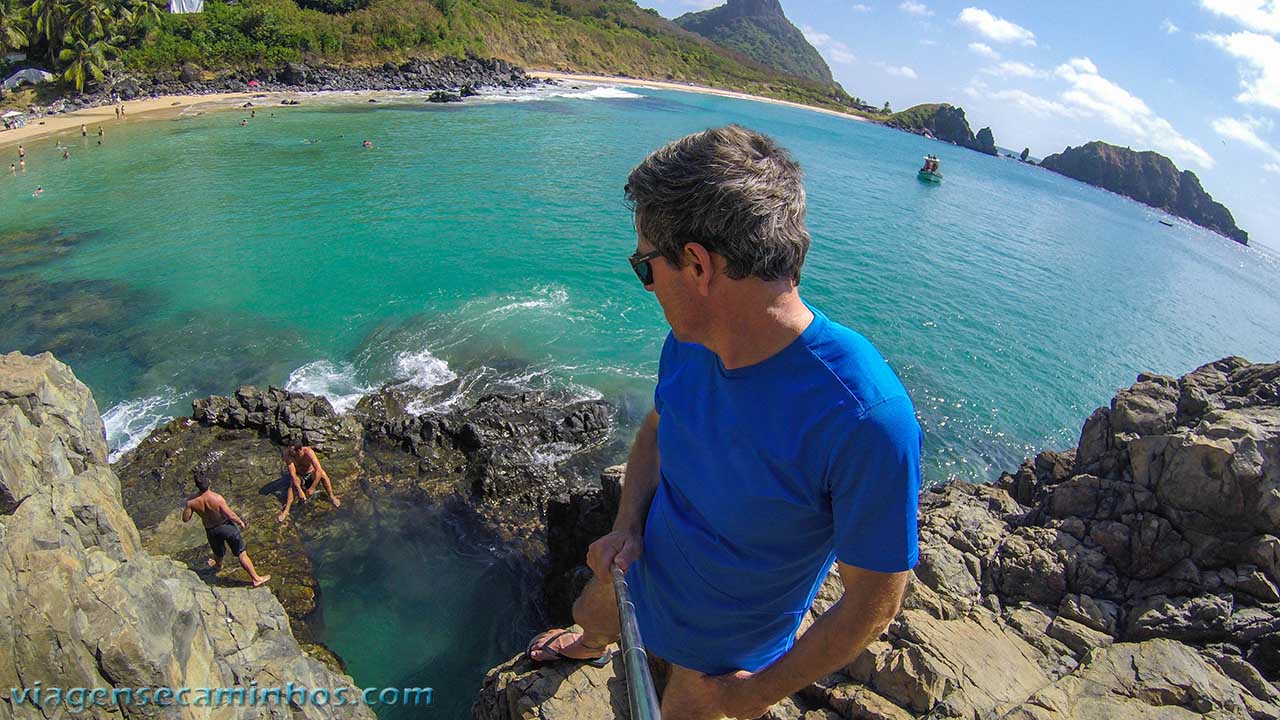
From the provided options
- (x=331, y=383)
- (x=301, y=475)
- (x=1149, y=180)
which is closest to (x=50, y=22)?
(x=331, y=383)

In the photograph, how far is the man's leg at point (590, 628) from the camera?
127 inches

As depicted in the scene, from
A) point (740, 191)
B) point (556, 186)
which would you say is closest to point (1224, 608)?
point (740, 191)

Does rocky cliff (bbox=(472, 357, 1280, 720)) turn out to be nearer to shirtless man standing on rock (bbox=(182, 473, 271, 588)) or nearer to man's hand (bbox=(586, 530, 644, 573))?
man's hand (bbox=(586, 530, 644, 573))

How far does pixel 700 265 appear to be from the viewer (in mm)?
1763

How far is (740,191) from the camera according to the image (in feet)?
5.41

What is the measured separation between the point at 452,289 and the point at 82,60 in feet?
147

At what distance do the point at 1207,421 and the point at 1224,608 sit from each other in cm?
→ 259

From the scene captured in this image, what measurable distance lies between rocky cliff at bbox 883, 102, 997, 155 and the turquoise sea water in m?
110

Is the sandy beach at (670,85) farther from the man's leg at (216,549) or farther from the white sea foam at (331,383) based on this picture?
the man's leg at (216,549)

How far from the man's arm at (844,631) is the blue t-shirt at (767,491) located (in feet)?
0.27

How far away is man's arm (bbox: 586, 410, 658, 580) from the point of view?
2504mm

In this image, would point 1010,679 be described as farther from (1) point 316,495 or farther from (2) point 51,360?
(2) point 51,360

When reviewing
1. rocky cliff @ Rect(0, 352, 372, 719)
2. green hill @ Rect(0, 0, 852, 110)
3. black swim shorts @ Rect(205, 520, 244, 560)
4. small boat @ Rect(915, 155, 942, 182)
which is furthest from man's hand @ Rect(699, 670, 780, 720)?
small boat @ Rect(915, 155, 942, 182)

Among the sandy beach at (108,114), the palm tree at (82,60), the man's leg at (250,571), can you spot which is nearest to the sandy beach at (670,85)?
the sandy beach at (108,114)
